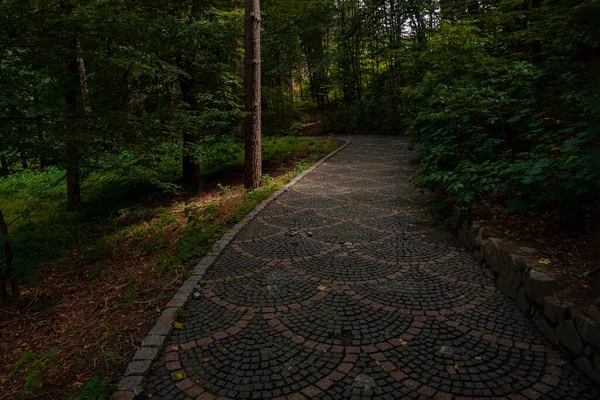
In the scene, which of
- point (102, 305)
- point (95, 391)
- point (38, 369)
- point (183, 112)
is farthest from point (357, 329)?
point (183, 112)

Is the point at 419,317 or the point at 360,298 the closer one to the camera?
the point at 419,317

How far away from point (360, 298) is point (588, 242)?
85.2 inches

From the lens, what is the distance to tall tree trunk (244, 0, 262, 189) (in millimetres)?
7379

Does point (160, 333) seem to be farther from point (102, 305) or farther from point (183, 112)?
point (183, 112)

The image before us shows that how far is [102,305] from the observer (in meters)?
3.66

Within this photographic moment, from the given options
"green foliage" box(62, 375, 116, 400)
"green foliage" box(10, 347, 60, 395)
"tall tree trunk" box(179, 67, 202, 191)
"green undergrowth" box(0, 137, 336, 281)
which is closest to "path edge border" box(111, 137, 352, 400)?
"green foliage" box(62, 375, 116, 400)

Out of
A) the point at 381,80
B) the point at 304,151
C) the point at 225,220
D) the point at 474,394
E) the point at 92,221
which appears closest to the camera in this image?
the point at 474,394

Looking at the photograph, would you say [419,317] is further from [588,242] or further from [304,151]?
[304,151]

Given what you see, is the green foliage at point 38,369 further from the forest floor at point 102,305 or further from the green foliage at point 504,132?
the green foliage at point 504,132

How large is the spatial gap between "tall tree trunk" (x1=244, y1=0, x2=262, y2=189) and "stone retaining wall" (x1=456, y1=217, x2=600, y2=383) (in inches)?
208

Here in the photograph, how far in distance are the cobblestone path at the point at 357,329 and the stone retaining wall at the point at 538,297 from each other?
0.09 m

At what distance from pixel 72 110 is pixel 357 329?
14.3 feet

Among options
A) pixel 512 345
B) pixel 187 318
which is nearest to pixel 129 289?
pixel 187 318

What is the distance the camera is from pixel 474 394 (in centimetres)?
207
